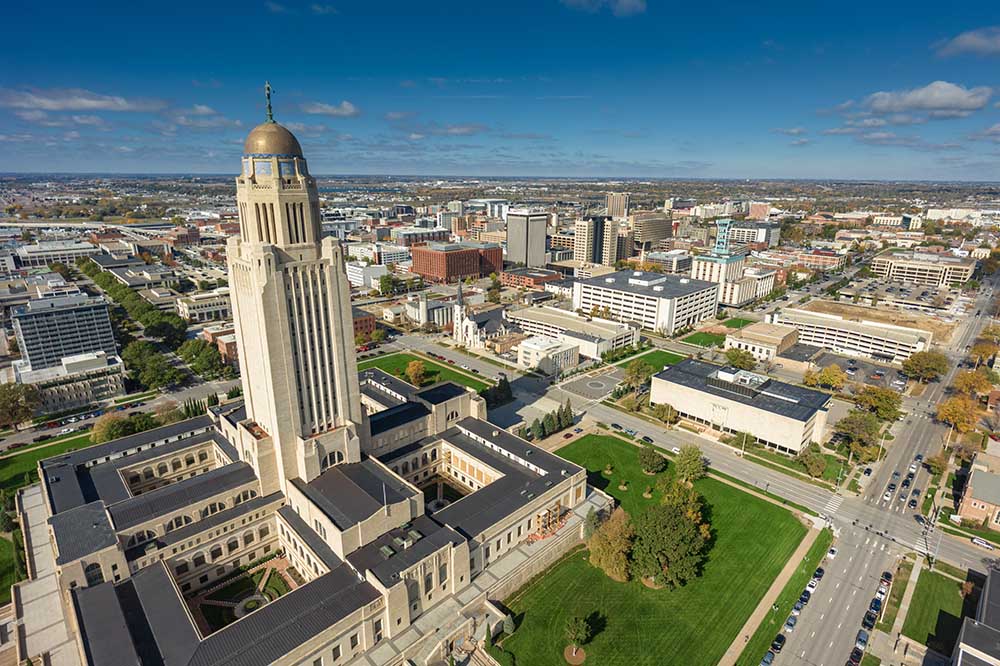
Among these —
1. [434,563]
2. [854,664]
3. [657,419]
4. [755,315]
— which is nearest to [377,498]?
[434,563]

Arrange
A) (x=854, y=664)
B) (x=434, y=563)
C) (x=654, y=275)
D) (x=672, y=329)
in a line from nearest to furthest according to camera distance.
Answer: (x=854, y=664) → (x=434, y=563) → (x=672, y=329) → (x=654, y=275)

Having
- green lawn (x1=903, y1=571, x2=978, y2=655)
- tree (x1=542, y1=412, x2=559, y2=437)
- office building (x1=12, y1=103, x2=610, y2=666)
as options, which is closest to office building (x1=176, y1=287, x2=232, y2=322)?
office building (x1=12, y1=103, x2=610, y2=666)

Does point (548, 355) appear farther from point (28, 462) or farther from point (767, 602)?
point (28, 462)

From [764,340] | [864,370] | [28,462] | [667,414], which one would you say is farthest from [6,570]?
[864,370]

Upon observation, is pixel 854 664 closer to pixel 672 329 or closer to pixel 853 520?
pixel 853 520

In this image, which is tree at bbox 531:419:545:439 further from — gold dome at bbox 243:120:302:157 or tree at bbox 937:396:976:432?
tree at bbox 937:396:976:432

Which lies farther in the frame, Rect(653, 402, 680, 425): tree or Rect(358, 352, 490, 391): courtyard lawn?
Rect(358, 352, 490, 391): courtyard lawn
